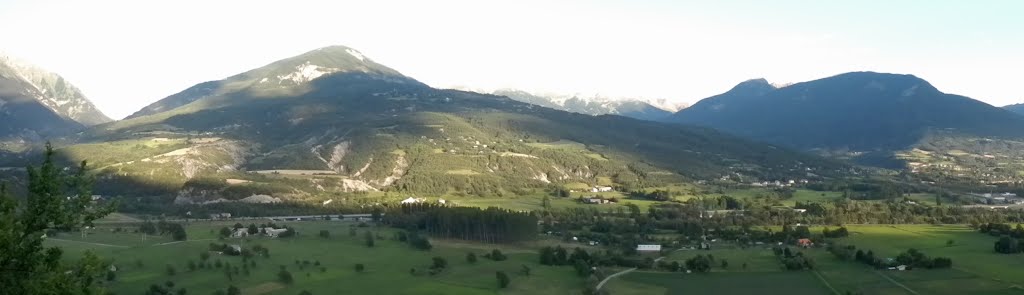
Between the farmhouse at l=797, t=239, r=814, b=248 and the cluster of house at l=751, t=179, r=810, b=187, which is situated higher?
the cluster of house at l=751, t=179, r=810, b=187

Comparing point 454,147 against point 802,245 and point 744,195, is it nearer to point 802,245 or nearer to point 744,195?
point 744,195

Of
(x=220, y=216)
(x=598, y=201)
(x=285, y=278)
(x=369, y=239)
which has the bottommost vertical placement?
(x=285, y=278)

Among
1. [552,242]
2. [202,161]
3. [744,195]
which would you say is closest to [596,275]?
[552,242]

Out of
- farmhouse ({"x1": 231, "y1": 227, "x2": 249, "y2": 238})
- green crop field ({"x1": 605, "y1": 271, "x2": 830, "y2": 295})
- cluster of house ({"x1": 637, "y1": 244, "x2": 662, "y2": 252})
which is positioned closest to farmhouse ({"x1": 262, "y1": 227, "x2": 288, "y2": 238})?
farmhouse ({"x1": 231, "y1": 227, "x2": 249, "y2": 238})

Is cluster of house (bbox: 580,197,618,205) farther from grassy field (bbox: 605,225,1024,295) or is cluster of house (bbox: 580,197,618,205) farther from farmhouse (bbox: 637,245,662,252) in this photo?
grassy field (bbox: 605,225,1024,295)

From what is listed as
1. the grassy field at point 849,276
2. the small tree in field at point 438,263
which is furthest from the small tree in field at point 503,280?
the grassy field at point 849,276

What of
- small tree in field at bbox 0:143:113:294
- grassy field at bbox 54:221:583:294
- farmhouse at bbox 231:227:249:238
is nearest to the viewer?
small tree in field at bbox 0:143:113:294

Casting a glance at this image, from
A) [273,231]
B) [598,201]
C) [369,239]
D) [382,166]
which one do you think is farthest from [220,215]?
[598,201]

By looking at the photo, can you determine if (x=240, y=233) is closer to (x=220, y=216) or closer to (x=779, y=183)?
(x=220, y=216)
